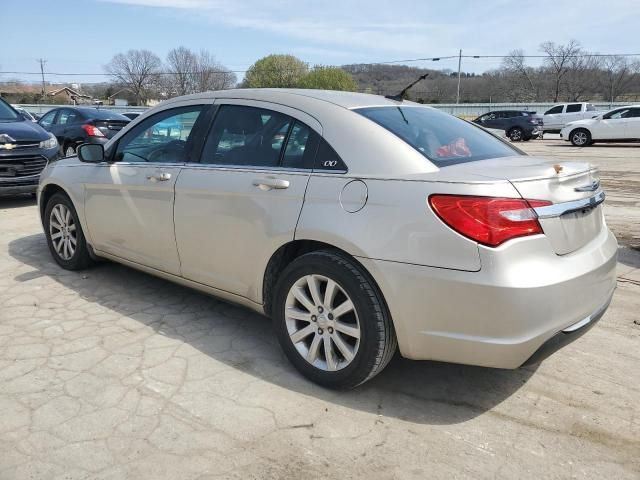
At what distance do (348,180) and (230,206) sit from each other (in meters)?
0.87

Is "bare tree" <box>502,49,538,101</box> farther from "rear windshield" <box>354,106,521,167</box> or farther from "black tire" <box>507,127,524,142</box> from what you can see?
"rear windshield" <box>354,106,521,167</box>

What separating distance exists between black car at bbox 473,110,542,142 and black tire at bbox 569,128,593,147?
4.25m

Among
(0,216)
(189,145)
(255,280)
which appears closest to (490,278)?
(255,280)

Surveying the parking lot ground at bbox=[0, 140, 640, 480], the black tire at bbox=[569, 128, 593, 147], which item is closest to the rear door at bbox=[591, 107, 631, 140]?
the black tire at bbox=[569, 128, 593, 147]

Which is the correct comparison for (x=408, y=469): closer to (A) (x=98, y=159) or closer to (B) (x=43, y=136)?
(A) (x=98, y=159)

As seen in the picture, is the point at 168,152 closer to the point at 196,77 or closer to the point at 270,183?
the point at 270,183

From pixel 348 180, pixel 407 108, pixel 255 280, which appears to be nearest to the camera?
pixel 348 180

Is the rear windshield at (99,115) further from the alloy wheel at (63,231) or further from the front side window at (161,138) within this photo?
the front side window at (161,138)

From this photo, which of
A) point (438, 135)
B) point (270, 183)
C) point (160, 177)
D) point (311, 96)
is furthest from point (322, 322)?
point (160, 177)

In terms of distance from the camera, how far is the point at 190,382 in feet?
9.91

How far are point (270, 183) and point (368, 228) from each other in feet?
2.43

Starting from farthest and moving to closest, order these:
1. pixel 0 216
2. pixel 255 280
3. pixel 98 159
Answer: pixel 0 216 → pixel 98 159 → pixel 255 280

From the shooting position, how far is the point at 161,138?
402 centimetres

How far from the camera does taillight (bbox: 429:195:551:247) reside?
2.37 meters
